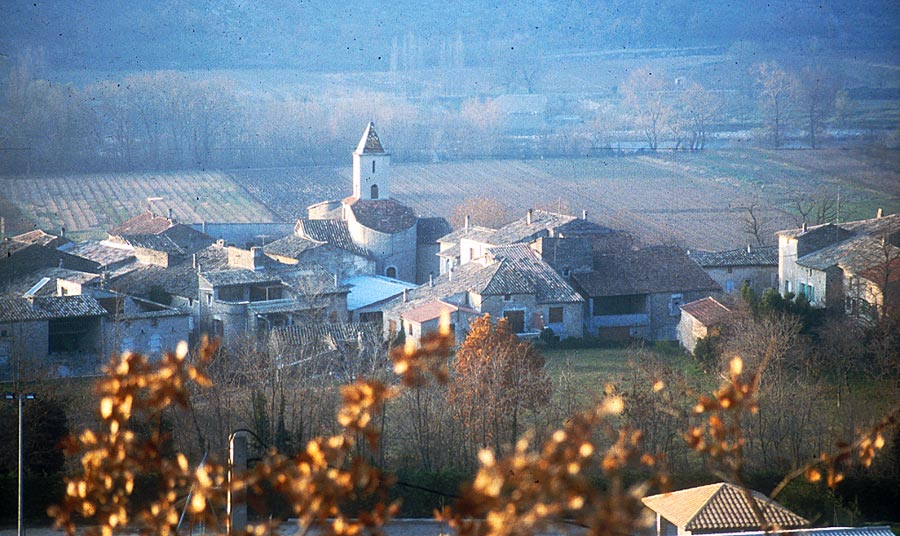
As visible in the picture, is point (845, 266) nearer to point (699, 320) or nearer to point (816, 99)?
point (699, 320)

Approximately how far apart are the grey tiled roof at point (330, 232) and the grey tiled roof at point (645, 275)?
464cm

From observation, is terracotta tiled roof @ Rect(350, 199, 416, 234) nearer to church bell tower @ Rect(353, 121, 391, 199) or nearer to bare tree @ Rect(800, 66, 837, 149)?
church bell tower @ Rect(353, 121, 391, 199)

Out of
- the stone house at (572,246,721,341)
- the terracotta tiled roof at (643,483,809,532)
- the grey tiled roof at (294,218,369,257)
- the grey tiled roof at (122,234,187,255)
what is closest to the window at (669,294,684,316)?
the stone house at (572,246,721,341)

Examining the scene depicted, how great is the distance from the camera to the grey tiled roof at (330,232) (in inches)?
789

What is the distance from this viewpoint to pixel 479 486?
2.09m

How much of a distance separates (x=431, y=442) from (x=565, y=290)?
6.51 metres

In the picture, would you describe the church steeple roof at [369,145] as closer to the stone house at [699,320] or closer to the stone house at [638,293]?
the stone house at [638,293]

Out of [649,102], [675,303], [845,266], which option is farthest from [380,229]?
[649,102]

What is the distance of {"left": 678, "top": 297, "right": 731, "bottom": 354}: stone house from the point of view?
1449 cm

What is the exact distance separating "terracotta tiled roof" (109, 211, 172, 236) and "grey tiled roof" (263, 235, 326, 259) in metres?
3.02

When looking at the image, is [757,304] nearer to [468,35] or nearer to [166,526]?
[166,526]

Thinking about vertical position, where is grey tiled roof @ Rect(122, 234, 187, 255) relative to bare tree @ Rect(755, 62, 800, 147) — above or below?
below

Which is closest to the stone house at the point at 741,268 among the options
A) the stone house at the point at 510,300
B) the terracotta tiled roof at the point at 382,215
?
the stone house at the point at 510,300

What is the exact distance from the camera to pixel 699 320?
48.5 feet
